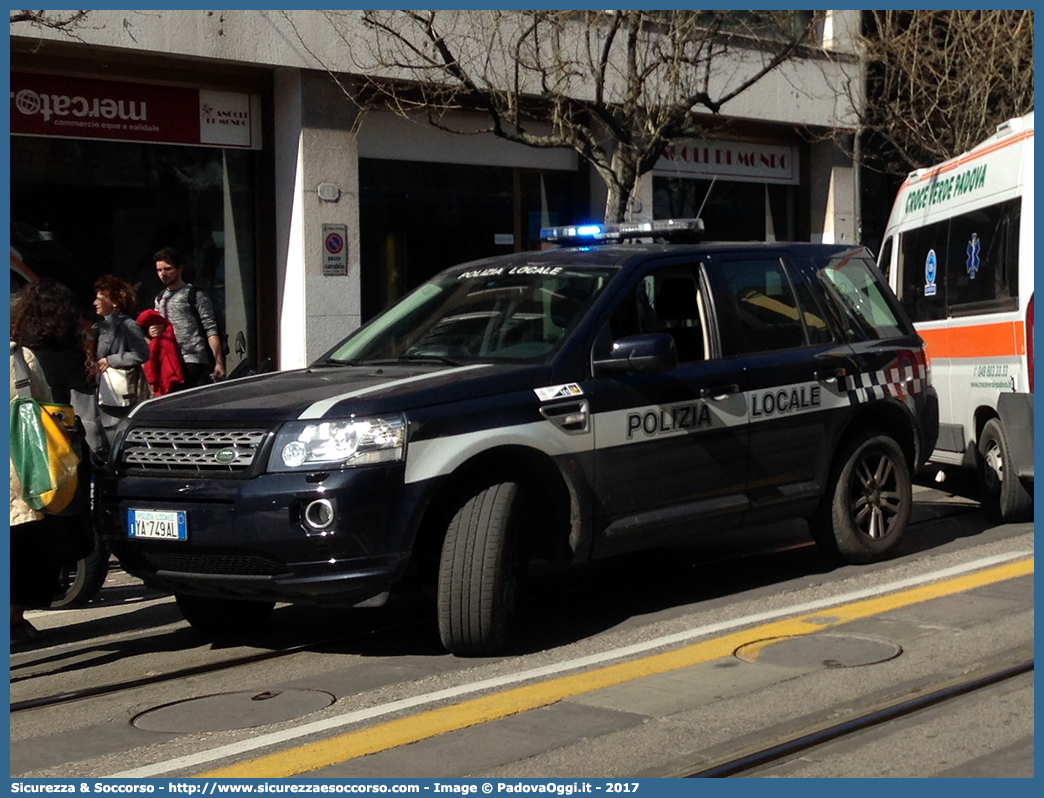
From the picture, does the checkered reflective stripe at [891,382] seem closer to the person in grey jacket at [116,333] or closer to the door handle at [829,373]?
the door handle at [829,373]

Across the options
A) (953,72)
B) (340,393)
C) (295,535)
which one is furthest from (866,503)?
(953,72)

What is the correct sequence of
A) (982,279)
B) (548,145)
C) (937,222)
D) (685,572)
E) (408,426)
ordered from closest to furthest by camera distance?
1. (408,426)
2. (685,572)
3. (982,279)
4. (937,222)
5. (548,145)

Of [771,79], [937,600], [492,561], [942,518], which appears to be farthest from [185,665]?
[771,79]

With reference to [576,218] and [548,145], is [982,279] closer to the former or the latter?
[548,145]

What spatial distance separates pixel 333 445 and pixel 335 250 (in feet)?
32.4

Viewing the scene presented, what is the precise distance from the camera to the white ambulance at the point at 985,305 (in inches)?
375

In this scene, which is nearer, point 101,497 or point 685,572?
point 101,497

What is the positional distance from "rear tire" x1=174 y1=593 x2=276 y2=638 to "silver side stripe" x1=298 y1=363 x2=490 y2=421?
141 centimetres

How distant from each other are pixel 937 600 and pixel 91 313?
9.50m

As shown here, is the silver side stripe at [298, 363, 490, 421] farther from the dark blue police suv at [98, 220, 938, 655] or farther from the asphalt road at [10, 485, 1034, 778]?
the asphalt road at [10, 485, 1034, 778]

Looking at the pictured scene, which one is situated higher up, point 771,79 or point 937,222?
point 771,79

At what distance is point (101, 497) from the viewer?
22.4 ft

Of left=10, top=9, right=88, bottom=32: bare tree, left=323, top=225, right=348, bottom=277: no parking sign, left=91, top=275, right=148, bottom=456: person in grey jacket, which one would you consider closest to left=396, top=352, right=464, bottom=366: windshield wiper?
left=91, top=275, right=148, bottom=456: person in grey jacket

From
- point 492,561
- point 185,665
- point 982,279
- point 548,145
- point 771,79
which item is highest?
point 771,79
